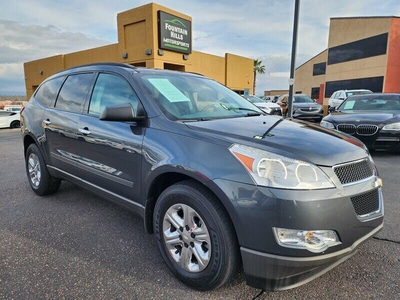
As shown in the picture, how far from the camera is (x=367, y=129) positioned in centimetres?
646

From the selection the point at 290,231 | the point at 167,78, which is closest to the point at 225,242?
the point at 290,231

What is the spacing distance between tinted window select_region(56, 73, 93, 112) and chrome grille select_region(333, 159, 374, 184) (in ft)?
8.92

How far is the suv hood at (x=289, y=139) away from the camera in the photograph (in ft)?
6.22

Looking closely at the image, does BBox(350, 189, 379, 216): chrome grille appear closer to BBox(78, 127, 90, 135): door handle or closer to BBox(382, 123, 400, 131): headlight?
BBox(78, 127, 90, 135): door handle

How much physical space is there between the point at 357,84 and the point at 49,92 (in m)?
35.5

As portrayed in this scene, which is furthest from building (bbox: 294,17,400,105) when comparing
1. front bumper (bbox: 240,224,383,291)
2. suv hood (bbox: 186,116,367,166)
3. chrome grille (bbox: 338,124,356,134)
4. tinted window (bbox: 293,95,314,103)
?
front bumper (bbox: 240,224,383,291)

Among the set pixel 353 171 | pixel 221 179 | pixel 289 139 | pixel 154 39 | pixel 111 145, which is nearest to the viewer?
pixel 221 179

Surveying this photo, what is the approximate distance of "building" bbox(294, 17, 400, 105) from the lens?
28.2 metres

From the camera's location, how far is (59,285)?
220cm

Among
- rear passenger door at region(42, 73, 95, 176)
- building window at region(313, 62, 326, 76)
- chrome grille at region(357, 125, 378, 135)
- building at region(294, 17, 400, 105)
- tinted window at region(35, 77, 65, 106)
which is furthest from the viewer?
building window at region(313, 62, 326, 76)

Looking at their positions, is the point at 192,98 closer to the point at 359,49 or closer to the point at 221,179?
the point at 221,179

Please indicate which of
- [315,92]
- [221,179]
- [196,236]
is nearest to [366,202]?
[221,179]

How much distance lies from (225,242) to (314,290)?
2.82 feet

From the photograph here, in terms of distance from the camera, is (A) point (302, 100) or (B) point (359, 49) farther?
(B) point (359, 49)
